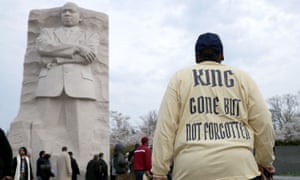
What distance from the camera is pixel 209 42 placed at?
3.01 metres

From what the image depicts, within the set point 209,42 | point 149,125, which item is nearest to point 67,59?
point 209,42

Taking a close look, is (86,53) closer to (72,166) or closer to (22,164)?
(72,166)

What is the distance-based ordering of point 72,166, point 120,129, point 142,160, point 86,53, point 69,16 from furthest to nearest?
point 120,129
point 69,16
point 86,53
point 72,166
point 142,160

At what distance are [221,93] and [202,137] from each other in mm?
309

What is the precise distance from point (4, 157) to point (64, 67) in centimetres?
993

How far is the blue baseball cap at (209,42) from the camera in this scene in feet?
9.89

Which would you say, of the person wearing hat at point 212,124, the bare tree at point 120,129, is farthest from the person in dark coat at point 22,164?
the bare tree at point 120,129

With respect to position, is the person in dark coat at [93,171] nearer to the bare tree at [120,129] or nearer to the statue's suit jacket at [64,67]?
the statue's suit jacket at [64,67]

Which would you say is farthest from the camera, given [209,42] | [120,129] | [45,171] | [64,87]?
[120,129]

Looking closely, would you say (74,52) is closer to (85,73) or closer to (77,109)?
(85,73)

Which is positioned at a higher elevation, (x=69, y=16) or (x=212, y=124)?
(x=69, y=16)

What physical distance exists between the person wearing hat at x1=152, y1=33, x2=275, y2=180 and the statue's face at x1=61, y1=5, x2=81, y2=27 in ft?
41.7

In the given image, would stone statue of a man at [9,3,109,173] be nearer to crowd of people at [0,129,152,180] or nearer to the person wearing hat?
crowd of people at [0,129,152,180]

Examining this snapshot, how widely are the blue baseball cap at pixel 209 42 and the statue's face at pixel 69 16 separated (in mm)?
12717
